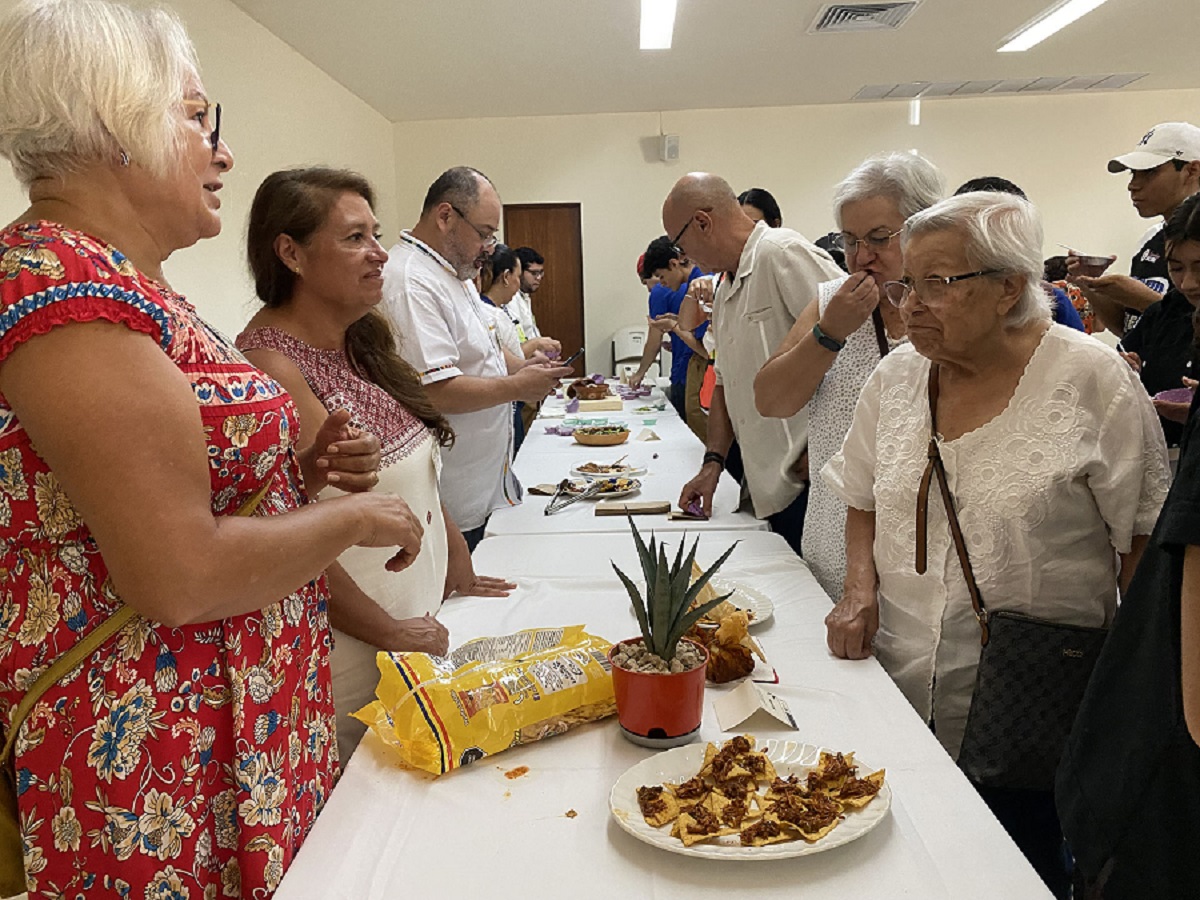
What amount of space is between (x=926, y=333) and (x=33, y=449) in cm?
129

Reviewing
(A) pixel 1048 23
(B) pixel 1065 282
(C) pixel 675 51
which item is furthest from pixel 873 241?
(A) pixel 1048 23

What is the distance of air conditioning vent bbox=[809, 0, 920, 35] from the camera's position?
5.36 m

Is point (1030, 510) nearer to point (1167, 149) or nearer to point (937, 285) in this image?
point (937, 285)

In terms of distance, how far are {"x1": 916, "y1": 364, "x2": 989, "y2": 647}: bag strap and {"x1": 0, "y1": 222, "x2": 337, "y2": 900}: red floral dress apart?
102 centimetres

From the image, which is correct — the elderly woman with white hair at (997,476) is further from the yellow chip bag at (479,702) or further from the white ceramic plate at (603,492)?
the white ceramic plate at (603,492)

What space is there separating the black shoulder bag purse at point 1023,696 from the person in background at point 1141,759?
0.22 meters

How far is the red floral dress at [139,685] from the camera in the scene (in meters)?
0.87

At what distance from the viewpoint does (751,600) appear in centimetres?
168

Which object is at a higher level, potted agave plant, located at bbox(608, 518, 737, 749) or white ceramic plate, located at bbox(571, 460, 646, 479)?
potted agave plant, located at bbox(608, 518, 737, 749)

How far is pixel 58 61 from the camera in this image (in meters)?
0.87

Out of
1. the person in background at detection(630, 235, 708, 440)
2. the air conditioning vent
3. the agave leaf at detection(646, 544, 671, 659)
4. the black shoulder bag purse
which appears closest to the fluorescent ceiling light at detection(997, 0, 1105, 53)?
the air conditioning vent

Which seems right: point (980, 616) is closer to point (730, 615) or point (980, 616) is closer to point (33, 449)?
point (730, 615)

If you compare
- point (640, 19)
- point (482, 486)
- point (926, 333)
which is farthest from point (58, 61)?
point (640, 19)

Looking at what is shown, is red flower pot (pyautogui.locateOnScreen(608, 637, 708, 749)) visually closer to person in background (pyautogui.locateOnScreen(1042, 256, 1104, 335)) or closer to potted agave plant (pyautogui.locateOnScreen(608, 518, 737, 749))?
potted agave plant (pyautogui.locateOnScreen(608, 518, 737, 749))
